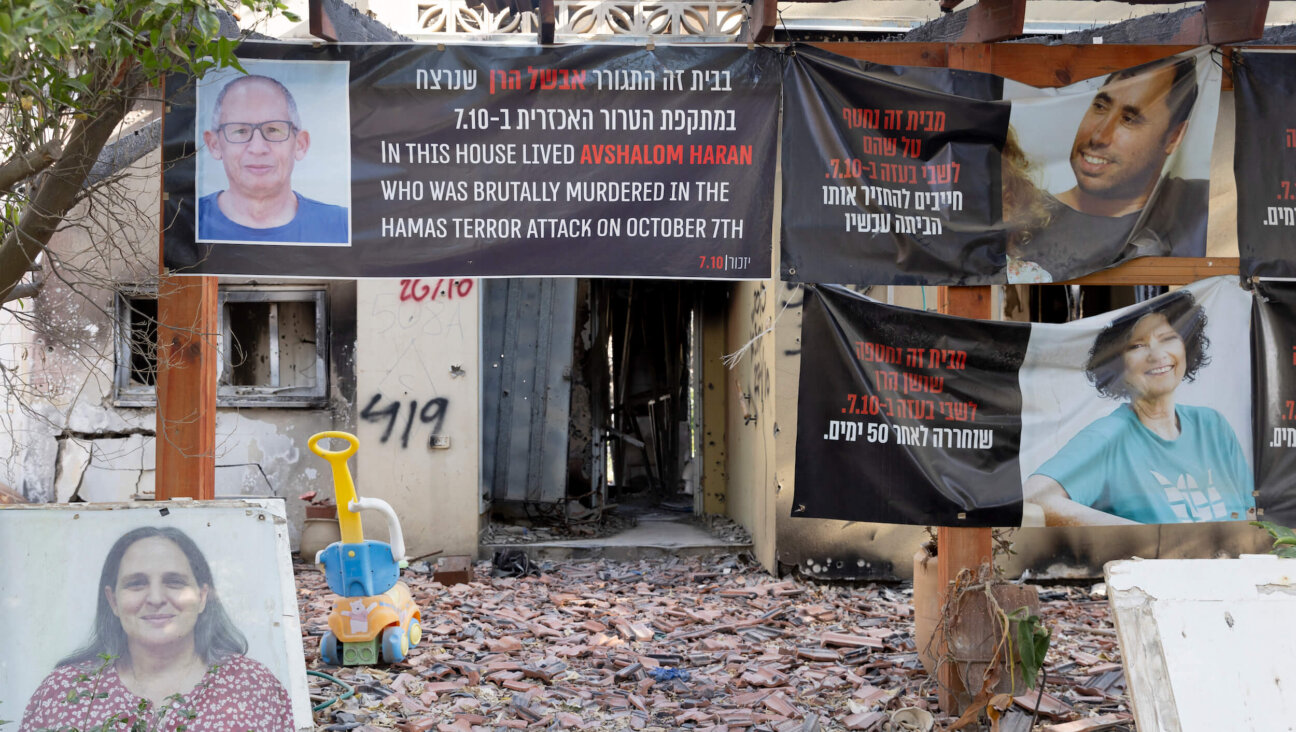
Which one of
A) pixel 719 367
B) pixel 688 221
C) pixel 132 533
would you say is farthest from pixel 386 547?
pixel 719 367

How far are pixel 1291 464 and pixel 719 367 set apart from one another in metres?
8.26

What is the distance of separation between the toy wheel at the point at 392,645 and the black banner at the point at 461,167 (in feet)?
9.84

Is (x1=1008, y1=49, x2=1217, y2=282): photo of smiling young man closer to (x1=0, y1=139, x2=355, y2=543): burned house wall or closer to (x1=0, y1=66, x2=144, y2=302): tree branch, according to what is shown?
(x1=0, y1=66, x2=144, y2=302): tree branch

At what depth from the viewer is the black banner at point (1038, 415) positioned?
211 inches

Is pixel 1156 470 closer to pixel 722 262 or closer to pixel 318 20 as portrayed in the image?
pixel 722 262

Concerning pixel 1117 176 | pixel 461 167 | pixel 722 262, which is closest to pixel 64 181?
pixel 461 167

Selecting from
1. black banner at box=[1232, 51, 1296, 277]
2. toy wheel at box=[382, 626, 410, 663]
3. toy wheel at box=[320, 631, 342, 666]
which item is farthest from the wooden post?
toy wheel at box=[320, 631, 342, 666]

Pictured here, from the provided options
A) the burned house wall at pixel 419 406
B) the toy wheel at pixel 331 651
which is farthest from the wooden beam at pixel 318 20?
the burned house wall at pixel 419 406

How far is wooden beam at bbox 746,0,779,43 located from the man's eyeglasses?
241cm

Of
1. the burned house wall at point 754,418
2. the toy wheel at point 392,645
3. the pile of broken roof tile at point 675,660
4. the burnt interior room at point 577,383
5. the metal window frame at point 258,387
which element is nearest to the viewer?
the pile of broken roof tile at point 675,660

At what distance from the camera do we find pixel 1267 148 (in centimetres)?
541

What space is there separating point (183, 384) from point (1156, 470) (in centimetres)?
521

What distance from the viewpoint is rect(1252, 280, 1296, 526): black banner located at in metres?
5.43

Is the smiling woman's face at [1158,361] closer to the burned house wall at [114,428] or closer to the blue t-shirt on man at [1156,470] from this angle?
the blue t-shirt on man at [1156,470]
